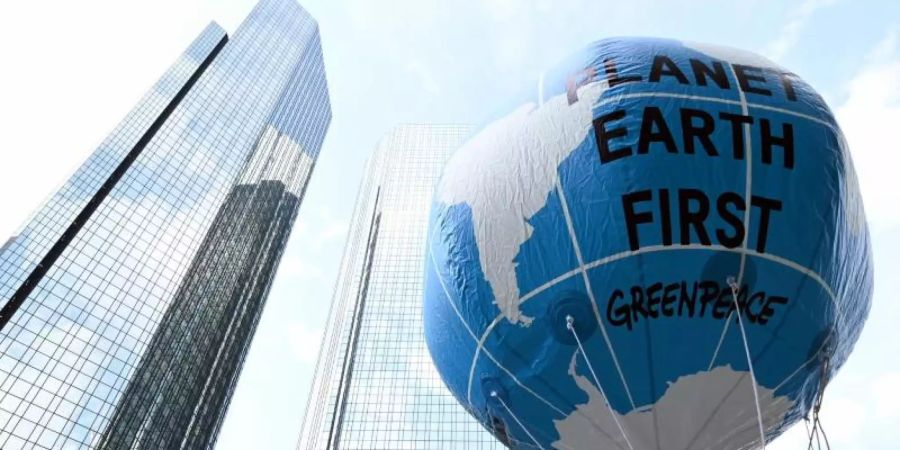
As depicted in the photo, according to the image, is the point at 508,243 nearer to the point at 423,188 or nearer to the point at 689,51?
the point at 689,51

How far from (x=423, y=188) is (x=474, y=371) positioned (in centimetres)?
8471

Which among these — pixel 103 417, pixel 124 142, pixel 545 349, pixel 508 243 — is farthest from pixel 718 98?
pixel 124 142

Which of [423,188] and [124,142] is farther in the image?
[423,188]

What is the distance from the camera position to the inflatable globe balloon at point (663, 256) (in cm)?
527

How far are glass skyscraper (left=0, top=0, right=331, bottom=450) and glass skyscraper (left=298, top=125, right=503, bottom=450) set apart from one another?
14.8m

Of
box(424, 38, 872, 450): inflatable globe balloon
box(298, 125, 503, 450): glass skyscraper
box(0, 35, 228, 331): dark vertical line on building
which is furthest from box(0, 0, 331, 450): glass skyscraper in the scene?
box(424, 38, 872, 450): inflatable globe balloon

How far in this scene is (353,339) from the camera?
74125 millimetres

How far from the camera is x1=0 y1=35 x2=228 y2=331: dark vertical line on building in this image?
5609 cm

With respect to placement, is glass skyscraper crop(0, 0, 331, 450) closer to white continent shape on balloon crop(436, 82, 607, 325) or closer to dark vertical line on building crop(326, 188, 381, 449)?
dark vertical line on building crop(326, 188, 381, 449)

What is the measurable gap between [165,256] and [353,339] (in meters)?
Result: 24.6

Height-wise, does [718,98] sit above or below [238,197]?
below

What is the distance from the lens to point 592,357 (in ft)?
18.1

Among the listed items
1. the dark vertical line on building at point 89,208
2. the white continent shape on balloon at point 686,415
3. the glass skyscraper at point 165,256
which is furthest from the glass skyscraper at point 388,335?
the white continent shape on balloon at point 686,415

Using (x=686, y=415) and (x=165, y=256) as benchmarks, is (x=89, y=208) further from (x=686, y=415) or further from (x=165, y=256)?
(x=686, y=415)
